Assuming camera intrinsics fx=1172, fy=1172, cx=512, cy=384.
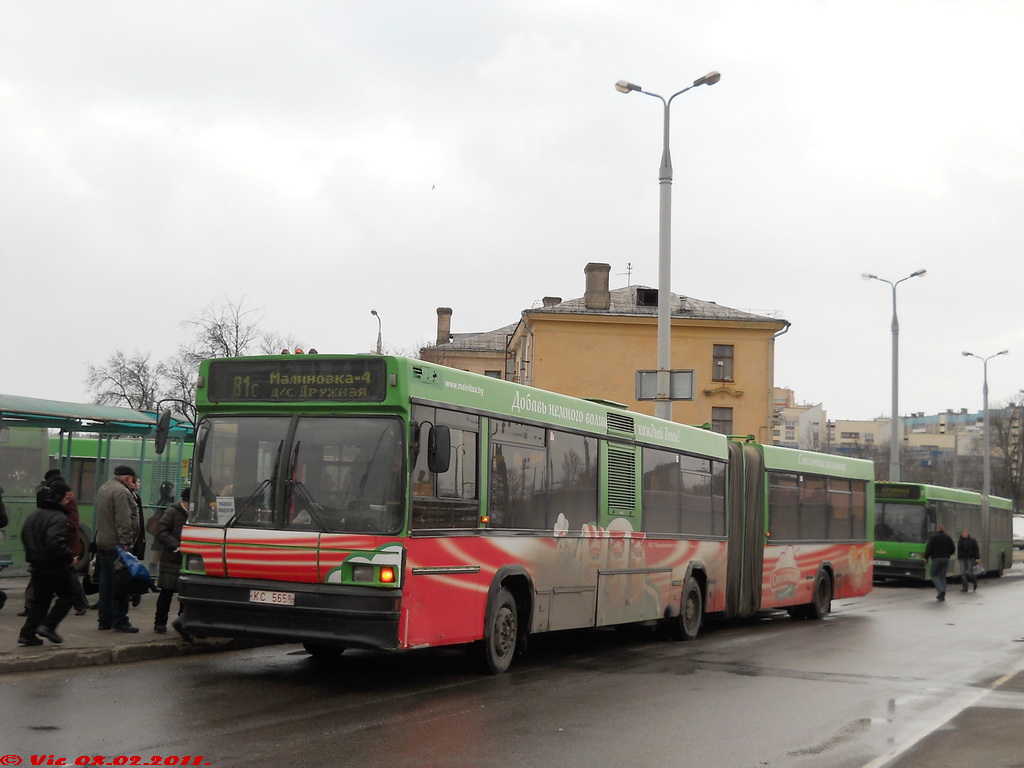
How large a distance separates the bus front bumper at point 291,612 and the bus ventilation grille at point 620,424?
4.95 metres

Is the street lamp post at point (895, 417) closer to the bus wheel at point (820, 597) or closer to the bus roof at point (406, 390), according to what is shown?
the bus wheel at point (820, 597)

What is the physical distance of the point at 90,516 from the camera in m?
17.8

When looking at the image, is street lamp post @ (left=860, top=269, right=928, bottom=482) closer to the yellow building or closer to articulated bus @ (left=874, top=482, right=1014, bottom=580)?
articulated bus @ (left=874, top=482, right=1014, bottom=580)

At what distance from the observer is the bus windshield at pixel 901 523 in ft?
107

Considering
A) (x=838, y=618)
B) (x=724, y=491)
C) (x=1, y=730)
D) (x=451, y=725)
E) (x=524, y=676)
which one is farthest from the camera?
(x=838, y=618)

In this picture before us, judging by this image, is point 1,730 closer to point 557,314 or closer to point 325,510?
point 325,510

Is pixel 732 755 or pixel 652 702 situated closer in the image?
pixel 732 755

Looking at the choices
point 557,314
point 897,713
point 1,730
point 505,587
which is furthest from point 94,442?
point 557,314

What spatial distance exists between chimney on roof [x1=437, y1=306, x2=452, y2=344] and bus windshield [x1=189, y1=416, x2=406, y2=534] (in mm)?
74446

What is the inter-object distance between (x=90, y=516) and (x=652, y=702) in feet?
36.0

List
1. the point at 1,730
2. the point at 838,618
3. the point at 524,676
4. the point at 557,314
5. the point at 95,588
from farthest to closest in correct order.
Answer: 1. the point at 557,314
2. the point at 838,618
3. the point at 95,588
4. the point at 524,676
5. the point at 1,730

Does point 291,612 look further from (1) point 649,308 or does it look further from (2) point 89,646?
(1) point 649,308

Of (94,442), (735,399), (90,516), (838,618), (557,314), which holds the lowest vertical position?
(838,618)

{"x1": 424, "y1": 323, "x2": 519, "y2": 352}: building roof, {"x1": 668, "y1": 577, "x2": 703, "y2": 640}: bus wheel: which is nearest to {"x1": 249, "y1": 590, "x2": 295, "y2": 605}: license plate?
{"x1": 668, "y1": 577, "x2": 703, "y2": 640}: bus wheel
